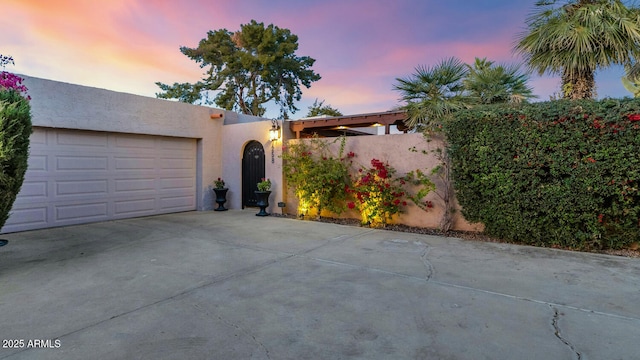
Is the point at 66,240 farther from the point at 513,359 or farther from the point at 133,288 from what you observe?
the point at 513,359

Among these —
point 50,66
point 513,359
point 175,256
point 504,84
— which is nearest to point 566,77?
A: point 504,84

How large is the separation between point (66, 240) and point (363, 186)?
5.71m

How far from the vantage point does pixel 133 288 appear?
136 inches

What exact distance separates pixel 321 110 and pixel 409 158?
41.1 ft

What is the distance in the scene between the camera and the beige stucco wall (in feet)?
21.9

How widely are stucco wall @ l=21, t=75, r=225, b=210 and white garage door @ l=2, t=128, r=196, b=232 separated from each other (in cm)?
28

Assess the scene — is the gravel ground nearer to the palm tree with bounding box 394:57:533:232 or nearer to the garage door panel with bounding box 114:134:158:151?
the palm tree with bounding box 394:57:533:232

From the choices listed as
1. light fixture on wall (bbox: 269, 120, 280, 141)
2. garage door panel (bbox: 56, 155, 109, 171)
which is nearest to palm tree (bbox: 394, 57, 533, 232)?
light fixture on wall (bbox: 269, 120, 280, 141)

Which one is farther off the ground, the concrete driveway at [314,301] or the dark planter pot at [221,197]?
the dark planter pot at [221,197]

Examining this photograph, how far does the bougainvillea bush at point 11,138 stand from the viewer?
13.0ft

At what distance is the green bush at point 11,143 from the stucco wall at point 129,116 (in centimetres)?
270

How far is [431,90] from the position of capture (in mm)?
7215

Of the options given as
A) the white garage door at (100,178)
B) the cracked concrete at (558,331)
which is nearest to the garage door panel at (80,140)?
the white garage door at (100,178)

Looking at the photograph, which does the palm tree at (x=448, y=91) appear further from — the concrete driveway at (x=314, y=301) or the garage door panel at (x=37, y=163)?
the garage door panel at (x=37, y=163)
